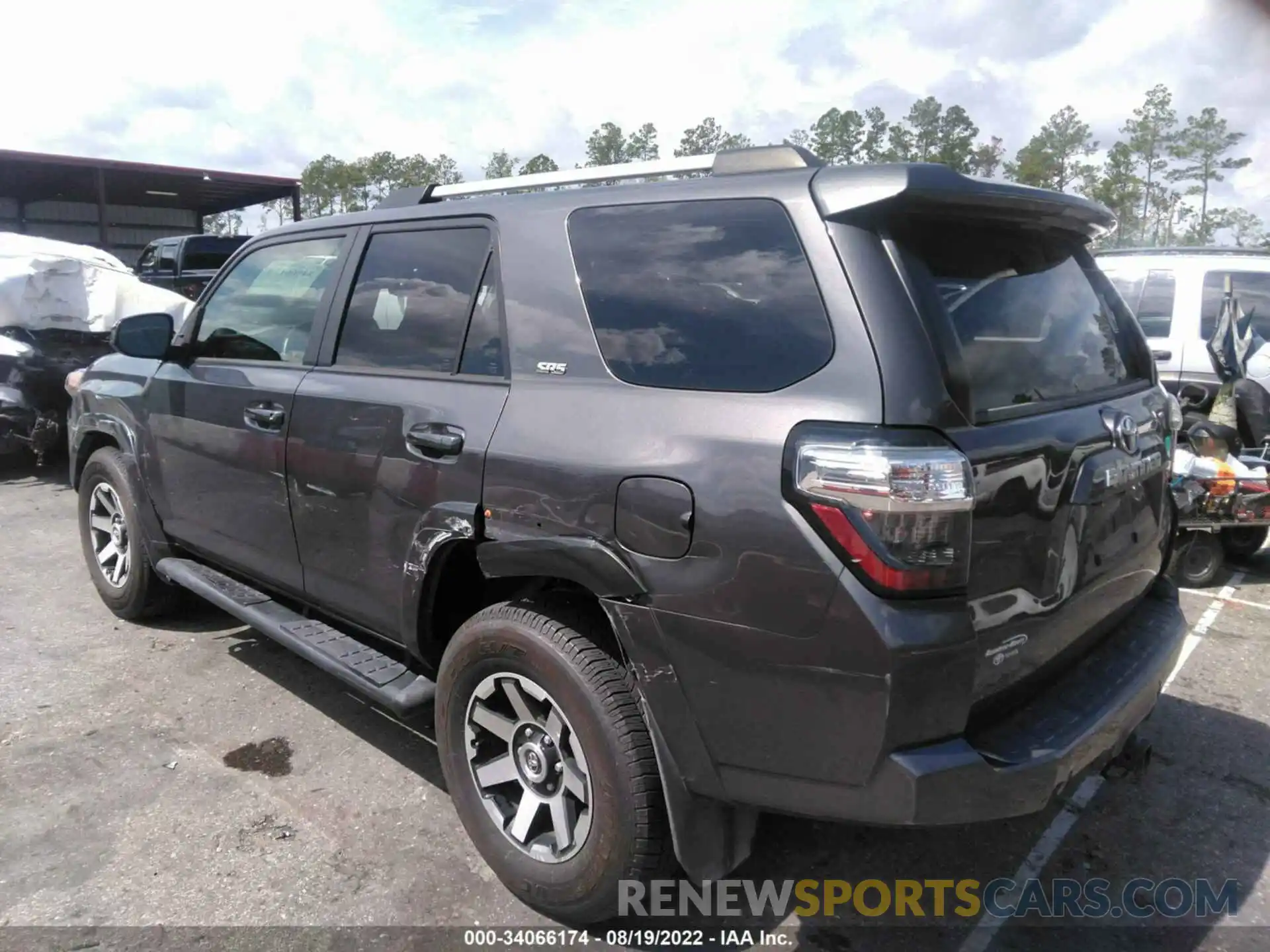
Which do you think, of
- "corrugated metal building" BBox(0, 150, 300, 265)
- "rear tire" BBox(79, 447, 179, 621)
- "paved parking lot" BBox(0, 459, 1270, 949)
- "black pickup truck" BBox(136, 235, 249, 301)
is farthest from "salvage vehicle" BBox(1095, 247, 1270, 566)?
"corrugated metal building" BBox(0, 150, 300, 265)

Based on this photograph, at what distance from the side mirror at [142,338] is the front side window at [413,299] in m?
1.35

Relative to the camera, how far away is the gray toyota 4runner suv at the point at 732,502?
1.98m

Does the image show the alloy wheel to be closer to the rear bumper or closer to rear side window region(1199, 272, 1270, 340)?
the rear bumper

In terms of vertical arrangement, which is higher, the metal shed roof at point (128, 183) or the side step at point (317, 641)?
the metal shed roof at point (128, 183)

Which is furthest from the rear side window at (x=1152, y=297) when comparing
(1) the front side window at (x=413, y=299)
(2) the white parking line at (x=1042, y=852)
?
(1) the front side window at (x=413, y=299)

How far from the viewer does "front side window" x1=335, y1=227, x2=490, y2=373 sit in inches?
116

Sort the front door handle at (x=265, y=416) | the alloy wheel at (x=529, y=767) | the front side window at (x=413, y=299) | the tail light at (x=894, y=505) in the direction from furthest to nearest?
1. the front door handle at (x=265, y=416)
2. the front side window at (x=413, y=299)
3. the alloy wheel at (x=529, y=767)
4. the tail light at (x=894, y=505)

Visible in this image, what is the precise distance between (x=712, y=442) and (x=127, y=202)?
32882 millimetres

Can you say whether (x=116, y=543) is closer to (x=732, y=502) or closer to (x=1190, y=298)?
(x=732, y=502)

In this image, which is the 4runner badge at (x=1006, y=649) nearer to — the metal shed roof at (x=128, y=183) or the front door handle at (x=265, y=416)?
the front door handle at (x=265, y=416)

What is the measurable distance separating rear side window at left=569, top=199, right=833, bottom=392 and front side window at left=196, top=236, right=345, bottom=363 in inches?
54.8

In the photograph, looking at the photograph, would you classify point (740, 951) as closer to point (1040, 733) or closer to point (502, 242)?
point (1040, 733)

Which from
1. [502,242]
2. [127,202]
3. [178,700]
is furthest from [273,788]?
[127,202]

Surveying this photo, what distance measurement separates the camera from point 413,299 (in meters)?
3.14
